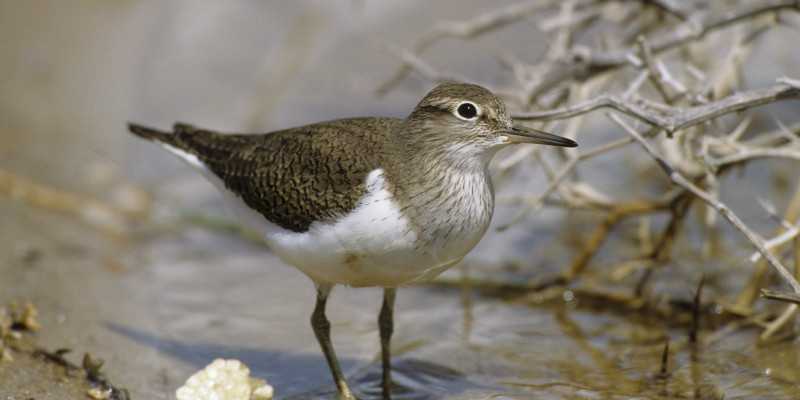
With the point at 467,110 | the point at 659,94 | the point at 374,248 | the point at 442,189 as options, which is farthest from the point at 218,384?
the point at 659,94

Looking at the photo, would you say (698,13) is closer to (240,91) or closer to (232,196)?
(232,196)

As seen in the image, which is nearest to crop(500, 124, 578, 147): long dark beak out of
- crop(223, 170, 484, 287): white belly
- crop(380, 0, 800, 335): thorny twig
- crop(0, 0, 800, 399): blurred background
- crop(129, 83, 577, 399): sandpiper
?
crop(129, 83, 577, 399): sandpiper

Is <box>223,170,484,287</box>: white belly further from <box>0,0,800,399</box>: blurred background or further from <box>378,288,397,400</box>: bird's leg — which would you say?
<box>0,0,800,399</box>: blurred background

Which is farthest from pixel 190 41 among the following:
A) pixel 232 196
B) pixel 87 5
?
pixel 232 196

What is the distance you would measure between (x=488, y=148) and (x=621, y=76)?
241 cm

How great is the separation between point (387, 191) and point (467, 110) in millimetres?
632

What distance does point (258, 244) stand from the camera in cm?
726

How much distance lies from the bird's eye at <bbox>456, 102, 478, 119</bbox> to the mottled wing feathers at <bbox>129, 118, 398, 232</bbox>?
438mm

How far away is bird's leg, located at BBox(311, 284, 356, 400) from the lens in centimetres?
464

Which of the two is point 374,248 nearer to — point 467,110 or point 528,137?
point 467,110

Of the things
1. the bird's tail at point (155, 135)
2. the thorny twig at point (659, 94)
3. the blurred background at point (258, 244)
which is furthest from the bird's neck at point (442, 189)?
the bird's tail at point (155, 135)

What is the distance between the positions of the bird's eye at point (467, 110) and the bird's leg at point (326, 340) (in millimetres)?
1315

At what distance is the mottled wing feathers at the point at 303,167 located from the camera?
170 inches

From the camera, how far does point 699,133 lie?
17.5 ft
